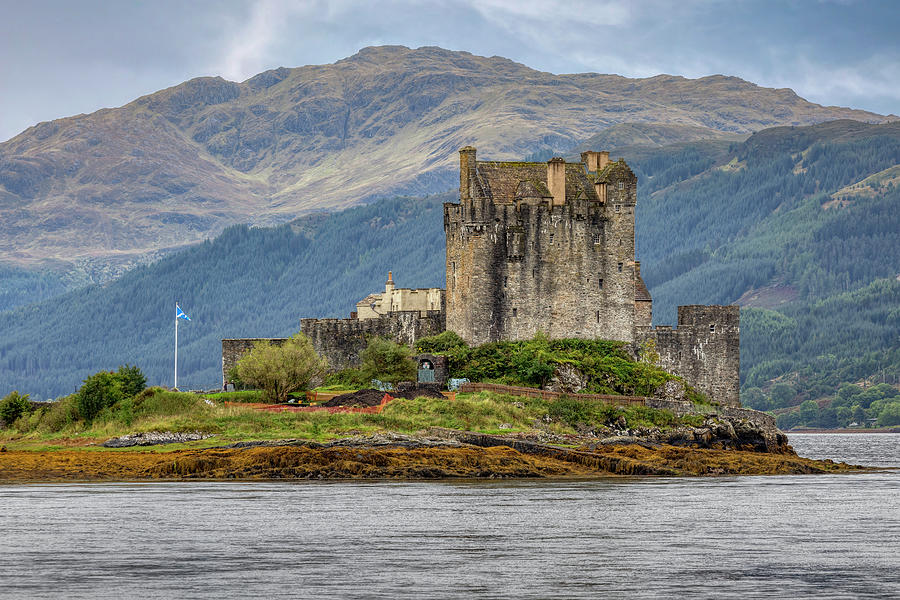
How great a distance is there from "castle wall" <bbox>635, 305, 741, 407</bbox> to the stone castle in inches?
2.9

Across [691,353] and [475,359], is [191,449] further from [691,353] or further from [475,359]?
[691,353]

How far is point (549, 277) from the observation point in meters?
104

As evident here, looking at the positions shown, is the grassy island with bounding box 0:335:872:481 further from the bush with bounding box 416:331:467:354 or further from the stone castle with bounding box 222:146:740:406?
the stone castle with bounding box 222:146:740:406

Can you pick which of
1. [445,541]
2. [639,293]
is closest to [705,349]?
[639,293]

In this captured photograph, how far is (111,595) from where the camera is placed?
40719 mm

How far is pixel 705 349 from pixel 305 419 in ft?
115

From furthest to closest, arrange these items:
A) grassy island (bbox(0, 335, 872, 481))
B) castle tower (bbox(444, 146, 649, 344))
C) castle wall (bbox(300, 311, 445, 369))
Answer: castle wall (bbox(300, 311, 445, 369))
castle tower (bbox(444, 146, 649, 344))
grassy island (bbox(0, 335, 872, 481))

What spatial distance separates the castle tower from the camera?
103562 mm

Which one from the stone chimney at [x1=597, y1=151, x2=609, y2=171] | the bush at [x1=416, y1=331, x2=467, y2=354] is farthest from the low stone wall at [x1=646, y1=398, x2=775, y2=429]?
the stone chimney at [x1=597, y1=151, x2=609, y2=171]

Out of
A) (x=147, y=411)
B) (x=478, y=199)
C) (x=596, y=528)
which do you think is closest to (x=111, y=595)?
(x=596, y=528)

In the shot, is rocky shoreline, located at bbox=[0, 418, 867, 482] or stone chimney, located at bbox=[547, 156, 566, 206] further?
stone chimney, located at bbox=[547, 156, 566, 206]

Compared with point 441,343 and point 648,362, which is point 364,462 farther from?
point 648,362

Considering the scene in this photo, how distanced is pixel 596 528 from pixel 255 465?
27.4 meters

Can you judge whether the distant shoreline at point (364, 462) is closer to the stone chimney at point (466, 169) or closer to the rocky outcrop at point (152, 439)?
the rocky outcrop at point (152, 439)
